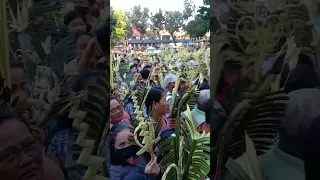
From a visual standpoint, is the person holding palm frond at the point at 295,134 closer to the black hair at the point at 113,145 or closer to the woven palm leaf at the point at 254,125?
the woven palm leaf at the point at 254,125

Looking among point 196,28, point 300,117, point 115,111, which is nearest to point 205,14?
point 196,28

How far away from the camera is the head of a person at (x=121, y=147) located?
1.98 metres

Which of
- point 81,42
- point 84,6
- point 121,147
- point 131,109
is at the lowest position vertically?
point 121,147

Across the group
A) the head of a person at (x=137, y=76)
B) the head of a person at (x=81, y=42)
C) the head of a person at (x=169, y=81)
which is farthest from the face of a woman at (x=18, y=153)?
the head of a person at (x=137, y=76)

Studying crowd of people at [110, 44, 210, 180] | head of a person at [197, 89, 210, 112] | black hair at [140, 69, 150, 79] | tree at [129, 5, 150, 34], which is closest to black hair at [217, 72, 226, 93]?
crowd of people at [110, 44, 210, 180]

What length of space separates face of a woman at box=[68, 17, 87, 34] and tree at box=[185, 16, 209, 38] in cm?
92

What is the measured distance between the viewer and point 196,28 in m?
2.18

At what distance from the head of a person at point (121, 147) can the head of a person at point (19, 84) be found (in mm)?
792

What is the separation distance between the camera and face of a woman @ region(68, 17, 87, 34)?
3.87ft

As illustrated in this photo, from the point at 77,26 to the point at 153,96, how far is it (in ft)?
3.77

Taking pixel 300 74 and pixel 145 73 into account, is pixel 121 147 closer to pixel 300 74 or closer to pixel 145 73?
pixel 145 73

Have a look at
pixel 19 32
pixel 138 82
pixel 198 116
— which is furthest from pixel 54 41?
pixel 138 82

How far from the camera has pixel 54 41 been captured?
119cm

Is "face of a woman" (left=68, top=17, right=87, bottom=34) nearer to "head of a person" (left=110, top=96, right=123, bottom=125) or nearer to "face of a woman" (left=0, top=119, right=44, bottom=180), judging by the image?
"face of a woman" (left=0, top=119, right=44, bottom=180)
